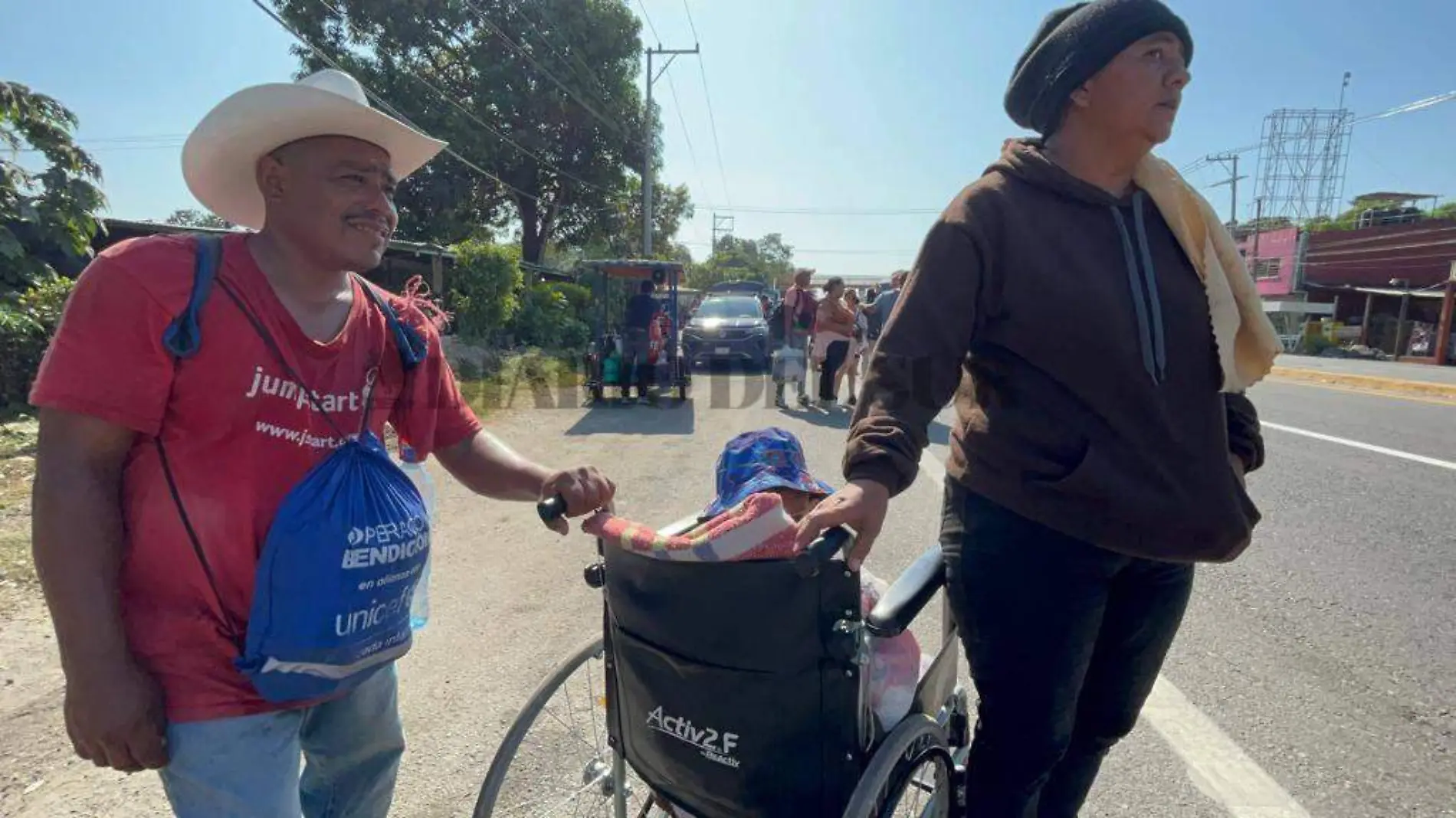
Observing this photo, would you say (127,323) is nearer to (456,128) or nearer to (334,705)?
(334,705)

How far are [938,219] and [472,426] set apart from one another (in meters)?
1.24

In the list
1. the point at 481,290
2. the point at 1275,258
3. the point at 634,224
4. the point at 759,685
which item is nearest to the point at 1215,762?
the point at 759,685

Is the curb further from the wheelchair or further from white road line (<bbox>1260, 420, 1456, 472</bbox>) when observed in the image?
the wheelchair

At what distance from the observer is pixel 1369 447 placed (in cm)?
805

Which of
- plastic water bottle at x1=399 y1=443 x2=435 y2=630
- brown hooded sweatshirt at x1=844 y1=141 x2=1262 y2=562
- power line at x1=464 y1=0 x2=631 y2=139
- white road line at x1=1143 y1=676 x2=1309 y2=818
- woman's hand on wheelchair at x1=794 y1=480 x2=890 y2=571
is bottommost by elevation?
white road line at x1=1143 y1=676 x2=1309 y2=818

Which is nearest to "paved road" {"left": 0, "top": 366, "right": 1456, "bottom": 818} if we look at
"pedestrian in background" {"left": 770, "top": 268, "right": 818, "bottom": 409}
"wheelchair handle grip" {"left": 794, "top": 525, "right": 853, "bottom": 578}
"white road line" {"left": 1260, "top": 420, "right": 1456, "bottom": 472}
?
"white road line" {"left": 1260, "top": 420, "right": 1456, "bottom": 472}

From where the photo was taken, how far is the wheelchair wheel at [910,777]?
4.97 ft

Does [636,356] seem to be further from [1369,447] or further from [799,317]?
[1369,447]

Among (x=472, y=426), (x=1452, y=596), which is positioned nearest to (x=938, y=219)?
(x=472, y=426)

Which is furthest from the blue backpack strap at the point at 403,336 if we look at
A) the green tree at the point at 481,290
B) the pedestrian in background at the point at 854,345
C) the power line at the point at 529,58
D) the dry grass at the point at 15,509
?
the power line at the point at 529,58

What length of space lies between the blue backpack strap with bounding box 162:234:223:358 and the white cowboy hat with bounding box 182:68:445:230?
0.31m

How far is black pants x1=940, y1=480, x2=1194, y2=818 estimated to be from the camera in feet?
5.30

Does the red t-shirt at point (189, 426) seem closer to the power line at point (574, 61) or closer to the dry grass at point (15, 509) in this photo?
the dry grass at point (15, 509)

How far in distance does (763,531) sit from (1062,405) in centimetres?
65
